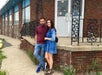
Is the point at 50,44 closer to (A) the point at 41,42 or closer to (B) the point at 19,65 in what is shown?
(A) the point at 41,42

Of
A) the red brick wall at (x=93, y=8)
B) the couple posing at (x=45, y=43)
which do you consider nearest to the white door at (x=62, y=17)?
the red brick wall at (x=93, y=8)

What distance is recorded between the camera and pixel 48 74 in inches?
395

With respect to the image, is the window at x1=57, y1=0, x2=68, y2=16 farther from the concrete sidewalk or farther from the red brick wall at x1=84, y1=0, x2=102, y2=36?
the concrete sidewalk

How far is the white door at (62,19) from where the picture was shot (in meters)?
16.0

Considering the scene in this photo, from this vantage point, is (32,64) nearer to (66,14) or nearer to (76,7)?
(76,7)

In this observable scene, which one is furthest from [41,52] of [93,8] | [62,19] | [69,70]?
[93,8]

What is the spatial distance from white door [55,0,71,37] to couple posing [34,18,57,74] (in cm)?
545

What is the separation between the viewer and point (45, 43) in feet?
34.8

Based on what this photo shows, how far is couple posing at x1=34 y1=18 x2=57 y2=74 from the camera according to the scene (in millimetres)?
10180

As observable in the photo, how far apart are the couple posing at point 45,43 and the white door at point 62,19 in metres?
5.45

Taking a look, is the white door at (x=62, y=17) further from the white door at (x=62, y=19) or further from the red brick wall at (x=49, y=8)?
the red brick wall at (x=49, y=8)

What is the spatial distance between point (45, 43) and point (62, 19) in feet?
18.5

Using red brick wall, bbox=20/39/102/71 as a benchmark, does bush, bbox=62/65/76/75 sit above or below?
below

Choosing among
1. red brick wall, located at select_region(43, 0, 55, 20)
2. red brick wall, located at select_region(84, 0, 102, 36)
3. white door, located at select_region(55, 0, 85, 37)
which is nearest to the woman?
white door, located at select_region(55, 0, 85, 37)
